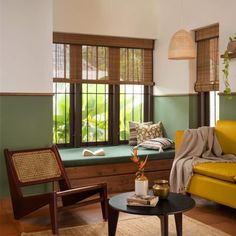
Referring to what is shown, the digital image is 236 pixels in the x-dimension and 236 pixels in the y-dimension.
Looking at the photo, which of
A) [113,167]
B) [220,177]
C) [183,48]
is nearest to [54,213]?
[113,167]

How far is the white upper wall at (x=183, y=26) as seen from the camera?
16.6 ft

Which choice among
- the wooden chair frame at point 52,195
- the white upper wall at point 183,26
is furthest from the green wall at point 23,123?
the white upper wall at point 183,26

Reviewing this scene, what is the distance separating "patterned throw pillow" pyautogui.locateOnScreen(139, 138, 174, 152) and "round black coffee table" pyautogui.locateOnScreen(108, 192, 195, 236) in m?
2.16

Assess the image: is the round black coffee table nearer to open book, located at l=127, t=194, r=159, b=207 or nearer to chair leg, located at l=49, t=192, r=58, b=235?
open book, located at l=127, t=194, r=159, b=207

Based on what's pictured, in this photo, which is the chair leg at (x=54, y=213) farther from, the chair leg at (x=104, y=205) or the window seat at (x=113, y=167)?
the window seat at (x=113, y=167)

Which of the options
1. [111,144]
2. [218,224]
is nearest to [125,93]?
[111,144]

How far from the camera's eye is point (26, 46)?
176 inches

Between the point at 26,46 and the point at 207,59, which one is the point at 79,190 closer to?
the point at 26,46

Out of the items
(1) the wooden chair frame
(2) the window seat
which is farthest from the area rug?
(2) the window seat

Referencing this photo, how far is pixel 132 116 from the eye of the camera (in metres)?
6.29

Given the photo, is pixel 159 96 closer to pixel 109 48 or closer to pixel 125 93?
pixel 125 93

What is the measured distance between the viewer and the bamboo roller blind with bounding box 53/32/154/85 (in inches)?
224

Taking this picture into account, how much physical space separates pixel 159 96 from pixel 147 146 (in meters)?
1.10

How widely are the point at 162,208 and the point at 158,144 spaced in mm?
2538
